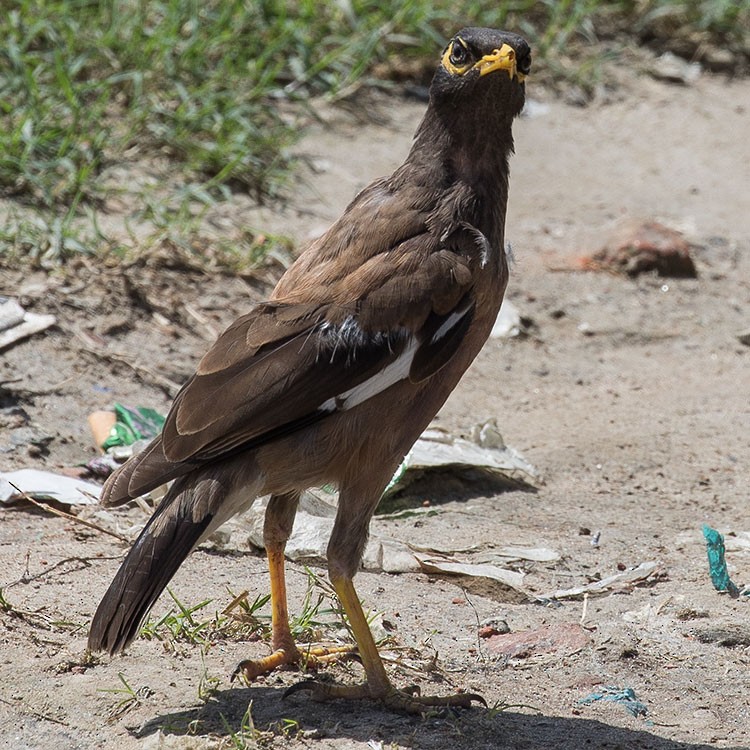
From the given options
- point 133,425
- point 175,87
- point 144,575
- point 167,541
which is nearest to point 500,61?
point 167,541

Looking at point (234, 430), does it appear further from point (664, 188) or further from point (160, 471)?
point (664, 188)

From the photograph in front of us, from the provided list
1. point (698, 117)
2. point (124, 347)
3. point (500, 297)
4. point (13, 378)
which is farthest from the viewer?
point (698, 117)

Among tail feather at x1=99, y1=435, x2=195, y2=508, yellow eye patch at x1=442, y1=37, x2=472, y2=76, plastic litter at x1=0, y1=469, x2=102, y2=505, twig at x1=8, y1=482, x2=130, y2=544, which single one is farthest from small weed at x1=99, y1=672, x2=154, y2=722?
yellow eye patch at x1=442, y1=37, x2=472, y2=76

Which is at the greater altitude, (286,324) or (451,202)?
(451,202)

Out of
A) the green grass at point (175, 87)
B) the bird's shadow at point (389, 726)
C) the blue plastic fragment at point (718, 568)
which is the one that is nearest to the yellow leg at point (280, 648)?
the bird's shadow at point (389, 726)

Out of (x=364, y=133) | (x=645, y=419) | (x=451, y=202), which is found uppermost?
(x=451, y=202)

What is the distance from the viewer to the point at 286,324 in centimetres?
417

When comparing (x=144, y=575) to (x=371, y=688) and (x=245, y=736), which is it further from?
(x=371, y=688)

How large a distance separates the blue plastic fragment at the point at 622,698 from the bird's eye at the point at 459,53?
7.15 feet

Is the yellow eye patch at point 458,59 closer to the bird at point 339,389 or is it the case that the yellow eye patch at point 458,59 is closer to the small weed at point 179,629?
the bird at point 339,389

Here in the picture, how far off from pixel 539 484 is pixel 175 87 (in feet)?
11.9

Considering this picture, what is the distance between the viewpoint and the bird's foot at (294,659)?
4176 mm

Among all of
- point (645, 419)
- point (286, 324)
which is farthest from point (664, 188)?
point (286, 324)

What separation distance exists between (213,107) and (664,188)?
3.14 metres
